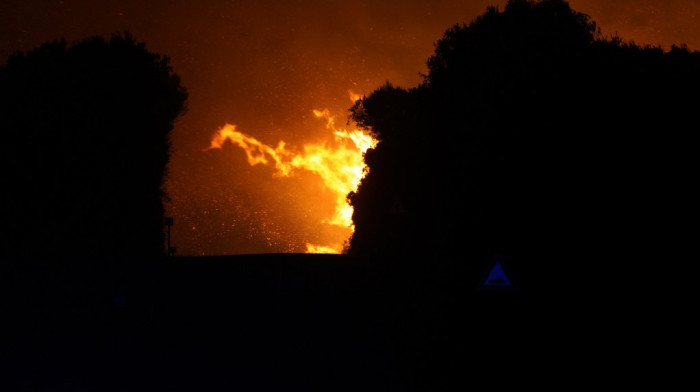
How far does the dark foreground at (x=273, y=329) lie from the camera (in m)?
7.82

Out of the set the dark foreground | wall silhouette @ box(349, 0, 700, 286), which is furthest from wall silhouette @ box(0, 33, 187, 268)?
wall silhouette @ box(349, 0, 700, 286)

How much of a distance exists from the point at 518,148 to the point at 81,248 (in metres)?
15.4

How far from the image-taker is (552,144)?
48.5ft

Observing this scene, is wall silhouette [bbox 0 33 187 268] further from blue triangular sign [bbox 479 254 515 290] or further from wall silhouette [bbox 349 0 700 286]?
blue triangular sign [bbox 479 254 515 290]

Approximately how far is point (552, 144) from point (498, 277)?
28.4 ft

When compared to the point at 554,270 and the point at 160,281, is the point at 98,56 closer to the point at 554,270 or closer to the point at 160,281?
the point at 160,281

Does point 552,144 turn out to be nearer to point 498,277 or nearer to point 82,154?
point 498,277

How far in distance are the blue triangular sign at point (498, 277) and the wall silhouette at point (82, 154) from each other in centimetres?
1442

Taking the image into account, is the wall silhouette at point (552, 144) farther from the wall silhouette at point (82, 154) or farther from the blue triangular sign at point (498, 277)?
the wall silhouette at point (82, 154)

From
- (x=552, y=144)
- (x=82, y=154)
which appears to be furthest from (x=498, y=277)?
(x=82, y=154)

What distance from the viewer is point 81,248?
18.3 m

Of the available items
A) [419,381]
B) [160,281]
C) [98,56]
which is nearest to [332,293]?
[160,281]

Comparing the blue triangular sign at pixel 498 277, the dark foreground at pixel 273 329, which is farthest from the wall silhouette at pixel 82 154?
the blue triangular sign at pixel 498 277

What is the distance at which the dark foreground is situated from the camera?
7.82 m
